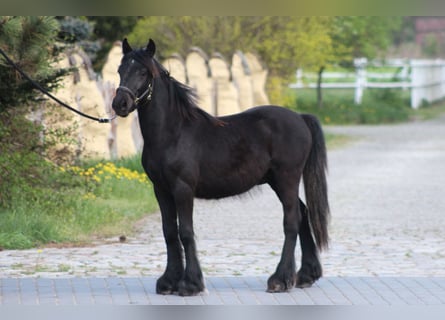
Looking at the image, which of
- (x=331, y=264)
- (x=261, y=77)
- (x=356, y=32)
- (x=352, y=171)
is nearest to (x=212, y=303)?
(x=331, y=264)

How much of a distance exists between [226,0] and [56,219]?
6441mm

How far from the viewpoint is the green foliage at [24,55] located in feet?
33.9

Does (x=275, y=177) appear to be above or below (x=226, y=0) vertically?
below

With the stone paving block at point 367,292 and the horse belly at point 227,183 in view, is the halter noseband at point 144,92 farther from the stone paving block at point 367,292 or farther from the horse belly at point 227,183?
the stone paving block at point 367,292

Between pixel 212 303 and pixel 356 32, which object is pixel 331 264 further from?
pixel 356 32

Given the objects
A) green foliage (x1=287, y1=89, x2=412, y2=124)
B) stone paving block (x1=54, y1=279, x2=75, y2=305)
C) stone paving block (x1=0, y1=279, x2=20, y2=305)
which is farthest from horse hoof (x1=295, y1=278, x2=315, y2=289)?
green foliage (x1=287, y1=89, x2=412, y2=124)

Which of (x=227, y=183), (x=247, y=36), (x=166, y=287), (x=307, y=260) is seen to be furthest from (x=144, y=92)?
(x=247, y=36)

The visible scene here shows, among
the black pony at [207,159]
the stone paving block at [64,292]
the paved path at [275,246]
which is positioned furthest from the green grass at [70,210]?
the black pony at [207,159]

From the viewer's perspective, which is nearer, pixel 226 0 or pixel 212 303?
pixel 226 0

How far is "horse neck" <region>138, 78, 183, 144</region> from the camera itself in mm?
8633

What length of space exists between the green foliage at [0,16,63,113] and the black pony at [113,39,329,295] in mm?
2063

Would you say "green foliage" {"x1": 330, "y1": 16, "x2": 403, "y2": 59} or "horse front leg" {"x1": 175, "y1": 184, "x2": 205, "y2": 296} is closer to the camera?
"horse front leg" {"x1": 175, "y1": 184, "x2": 205, "y2": 296}

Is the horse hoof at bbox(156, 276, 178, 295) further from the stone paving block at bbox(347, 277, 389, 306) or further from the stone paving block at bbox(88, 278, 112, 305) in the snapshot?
the stone paving block at bbox(347, 277, 389, 306)

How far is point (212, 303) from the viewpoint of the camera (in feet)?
27.1
